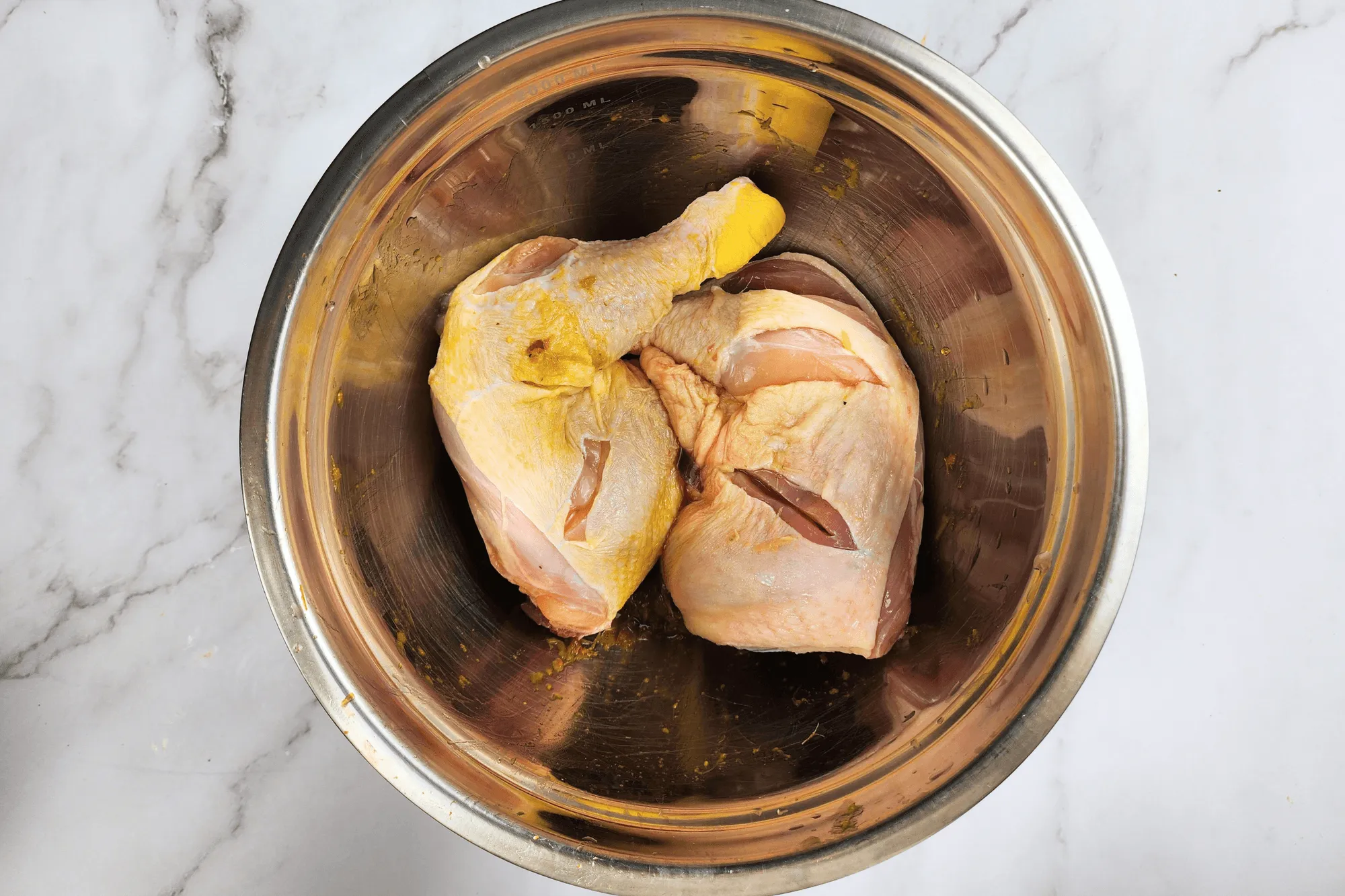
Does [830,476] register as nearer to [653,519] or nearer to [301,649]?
[653,519]

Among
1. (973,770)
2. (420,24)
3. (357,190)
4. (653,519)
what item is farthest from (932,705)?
(420,24)

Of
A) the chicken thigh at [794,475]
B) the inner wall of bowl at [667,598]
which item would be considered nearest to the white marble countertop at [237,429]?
the inner wall of bowl at [667,598]

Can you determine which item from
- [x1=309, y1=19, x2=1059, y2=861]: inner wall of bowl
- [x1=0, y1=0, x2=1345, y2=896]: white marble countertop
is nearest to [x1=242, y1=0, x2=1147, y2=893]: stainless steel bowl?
[x1=309, y1=19, x2=1059, y2=861]: inner wall of bowl

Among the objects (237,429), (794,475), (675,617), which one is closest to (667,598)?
(675,617)

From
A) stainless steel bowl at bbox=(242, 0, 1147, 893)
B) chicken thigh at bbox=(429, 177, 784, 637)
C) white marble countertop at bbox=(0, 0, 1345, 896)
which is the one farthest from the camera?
white marble countertop at bbox=(0, 0, 1345, 896)

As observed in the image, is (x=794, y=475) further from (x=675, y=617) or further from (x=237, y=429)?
(x=237, y=429)

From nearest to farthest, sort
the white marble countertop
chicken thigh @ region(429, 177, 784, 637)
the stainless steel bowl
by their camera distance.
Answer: the stainless steel bowl → chicken thigh @ region(429, 177, 784, 637) → the white marble countertop

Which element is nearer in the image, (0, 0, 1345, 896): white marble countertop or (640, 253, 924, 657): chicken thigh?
(640, 253, 924, 657): chicken thigh

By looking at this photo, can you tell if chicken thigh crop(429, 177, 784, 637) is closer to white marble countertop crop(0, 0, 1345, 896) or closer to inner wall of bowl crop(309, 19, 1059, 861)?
inner wall of bowl crop(309, 19, 1059, 861)
